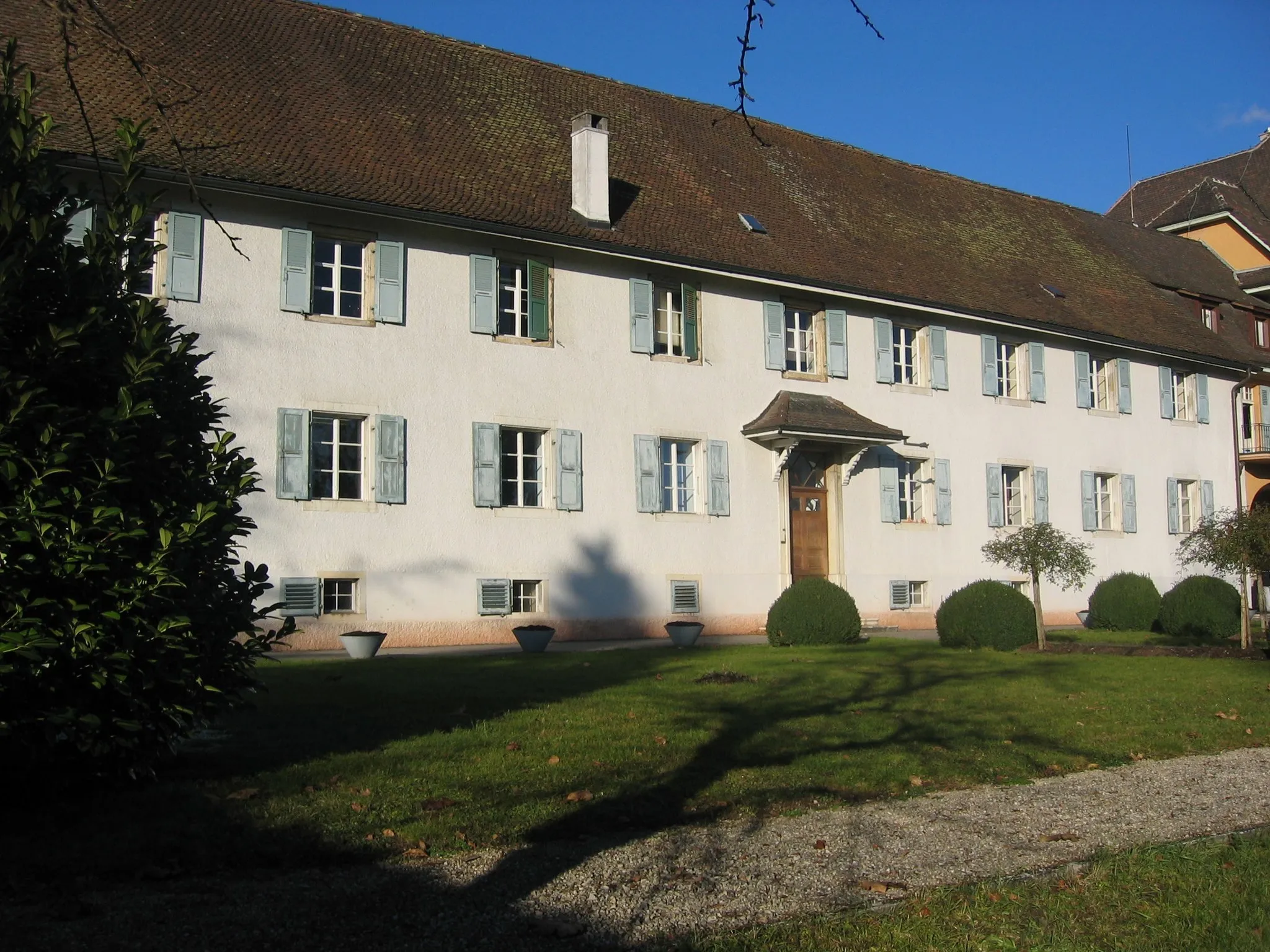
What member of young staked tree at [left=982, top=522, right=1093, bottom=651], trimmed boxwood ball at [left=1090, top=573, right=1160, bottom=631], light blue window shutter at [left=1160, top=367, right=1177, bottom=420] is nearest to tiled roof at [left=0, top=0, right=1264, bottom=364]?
light blue window shutter at [left=1160, top=367, right=1177, bottom=420]

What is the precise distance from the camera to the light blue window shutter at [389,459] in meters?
18.6

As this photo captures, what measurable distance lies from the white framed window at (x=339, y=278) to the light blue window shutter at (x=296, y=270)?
331 millimetres

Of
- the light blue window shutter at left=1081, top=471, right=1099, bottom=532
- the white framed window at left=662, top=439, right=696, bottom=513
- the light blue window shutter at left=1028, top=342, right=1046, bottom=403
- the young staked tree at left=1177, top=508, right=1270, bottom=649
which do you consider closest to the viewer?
the young staked tree at left=1177, top=508, right=1270, bottom=649

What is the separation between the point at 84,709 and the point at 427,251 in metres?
13.9

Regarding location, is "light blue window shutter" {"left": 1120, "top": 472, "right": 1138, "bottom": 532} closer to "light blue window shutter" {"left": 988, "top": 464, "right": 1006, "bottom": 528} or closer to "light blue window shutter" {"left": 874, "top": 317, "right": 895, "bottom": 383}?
"light blue window shutter" {"left": 988, "top": 464, "right": 1006, "bottom": 528}

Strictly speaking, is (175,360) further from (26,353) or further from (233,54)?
(233,54)

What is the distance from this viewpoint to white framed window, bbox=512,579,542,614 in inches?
782

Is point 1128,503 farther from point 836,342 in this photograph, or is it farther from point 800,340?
point 800,340

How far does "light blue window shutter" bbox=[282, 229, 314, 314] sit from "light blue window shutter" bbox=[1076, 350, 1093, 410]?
17.5 metres

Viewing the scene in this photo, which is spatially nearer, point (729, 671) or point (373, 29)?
point (729, 671)

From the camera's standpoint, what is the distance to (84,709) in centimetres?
615

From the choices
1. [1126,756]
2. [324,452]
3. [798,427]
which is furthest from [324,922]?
[798,427]

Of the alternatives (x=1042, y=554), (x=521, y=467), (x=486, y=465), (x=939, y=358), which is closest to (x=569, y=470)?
(x=521, y=467)

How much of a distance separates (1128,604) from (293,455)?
46.2 feet
